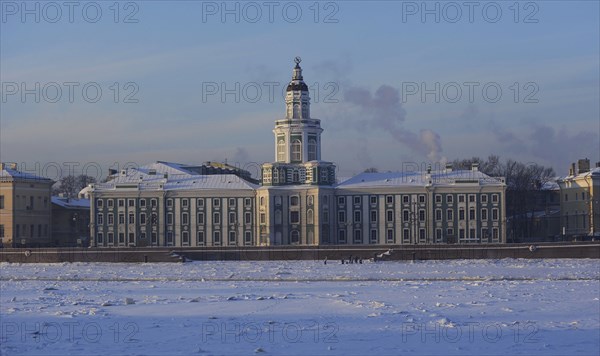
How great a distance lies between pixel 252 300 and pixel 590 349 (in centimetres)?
1435

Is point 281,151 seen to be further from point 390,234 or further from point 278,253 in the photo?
point 278,253

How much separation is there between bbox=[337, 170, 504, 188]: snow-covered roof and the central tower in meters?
2.54

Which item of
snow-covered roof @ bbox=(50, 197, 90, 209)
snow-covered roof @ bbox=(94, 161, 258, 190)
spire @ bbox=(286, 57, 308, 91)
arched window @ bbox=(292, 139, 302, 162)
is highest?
spire @ bbox=(286, 57, 308, 91)

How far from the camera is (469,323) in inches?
1135

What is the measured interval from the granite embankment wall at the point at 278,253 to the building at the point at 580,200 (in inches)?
751

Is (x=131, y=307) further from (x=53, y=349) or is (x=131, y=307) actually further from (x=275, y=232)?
(x=275, y=232)

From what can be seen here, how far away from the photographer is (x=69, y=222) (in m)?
105

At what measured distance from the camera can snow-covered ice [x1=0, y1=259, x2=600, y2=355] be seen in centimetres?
2547

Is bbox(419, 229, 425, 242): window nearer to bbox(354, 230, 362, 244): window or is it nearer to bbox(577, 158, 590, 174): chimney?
bbox(354, 230, 362, 244): window

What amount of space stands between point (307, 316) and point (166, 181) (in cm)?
6613

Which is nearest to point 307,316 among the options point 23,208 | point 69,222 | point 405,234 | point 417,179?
point 405,234

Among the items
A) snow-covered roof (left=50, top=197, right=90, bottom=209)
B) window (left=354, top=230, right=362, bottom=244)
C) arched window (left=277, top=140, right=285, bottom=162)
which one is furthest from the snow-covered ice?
snow-covered roof (left=50, top=197, right=90, bottom=209)

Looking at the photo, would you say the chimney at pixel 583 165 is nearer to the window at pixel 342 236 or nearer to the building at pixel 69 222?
the window at pixel 342 236

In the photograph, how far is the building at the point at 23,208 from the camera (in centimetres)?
9444
